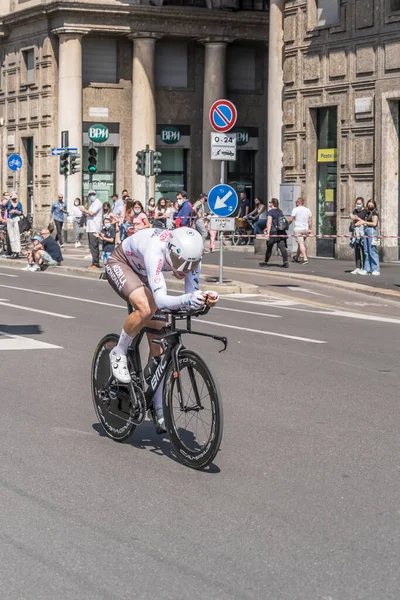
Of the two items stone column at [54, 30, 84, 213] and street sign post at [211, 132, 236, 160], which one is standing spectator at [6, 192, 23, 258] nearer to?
street sign post at [211, 132, 236, 160]

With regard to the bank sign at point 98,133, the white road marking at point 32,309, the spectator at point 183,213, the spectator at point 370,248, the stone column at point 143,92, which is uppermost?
the stone column at point 143,92

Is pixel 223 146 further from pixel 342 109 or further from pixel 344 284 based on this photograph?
pixel 342 109

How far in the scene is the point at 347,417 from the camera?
31.8 ft

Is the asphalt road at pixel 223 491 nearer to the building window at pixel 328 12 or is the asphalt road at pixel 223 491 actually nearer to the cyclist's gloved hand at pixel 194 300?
the cyclist's gloved hand at pixel 194 300

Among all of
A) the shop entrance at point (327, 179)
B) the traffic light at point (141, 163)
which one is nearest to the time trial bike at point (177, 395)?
the shop entrance at point (327, 179)

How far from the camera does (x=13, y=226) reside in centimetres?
3428

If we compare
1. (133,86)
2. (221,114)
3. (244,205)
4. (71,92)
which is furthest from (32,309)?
(133,86)

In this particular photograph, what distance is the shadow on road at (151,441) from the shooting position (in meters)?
8.12

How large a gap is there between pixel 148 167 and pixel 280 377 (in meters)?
25.8

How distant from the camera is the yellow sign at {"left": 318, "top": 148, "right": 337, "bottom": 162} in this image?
1277 inches

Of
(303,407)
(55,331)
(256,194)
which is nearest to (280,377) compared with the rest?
(303,407)

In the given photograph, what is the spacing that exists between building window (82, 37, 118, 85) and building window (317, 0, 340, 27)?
55.4 ft

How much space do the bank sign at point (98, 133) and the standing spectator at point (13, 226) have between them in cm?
1375

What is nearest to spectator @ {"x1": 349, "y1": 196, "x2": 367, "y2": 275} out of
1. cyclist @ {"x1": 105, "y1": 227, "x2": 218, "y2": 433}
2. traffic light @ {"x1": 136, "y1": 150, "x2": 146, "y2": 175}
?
traffic light @ {"x1": 136, "y1": 150, "x2": 146, "y2": 175}
